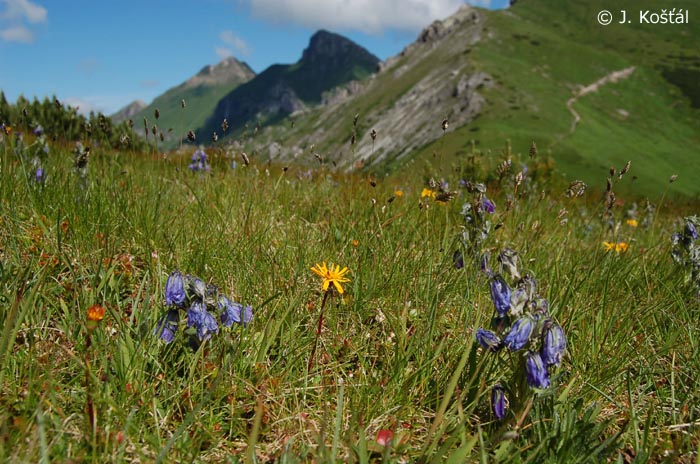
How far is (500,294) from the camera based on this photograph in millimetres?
2182

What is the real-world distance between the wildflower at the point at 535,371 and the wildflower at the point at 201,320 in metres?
1.48

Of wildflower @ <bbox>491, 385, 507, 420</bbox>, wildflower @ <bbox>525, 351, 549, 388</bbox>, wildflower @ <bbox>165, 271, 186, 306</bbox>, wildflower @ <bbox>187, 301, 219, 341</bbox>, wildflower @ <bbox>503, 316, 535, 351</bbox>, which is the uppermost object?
wildflower @ <bbox>165, 271, 186, 306</bbox>

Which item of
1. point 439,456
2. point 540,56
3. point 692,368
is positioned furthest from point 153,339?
point 540,56

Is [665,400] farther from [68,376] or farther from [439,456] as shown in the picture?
[68,376]

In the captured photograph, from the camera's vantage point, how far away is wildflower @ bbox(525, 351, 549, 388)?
202 centimetres

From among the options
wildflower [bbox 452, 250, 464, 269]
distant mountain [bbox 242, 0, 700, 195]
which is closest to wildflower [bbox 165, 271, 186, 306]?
wildflower [bbox 452, 250, 464, 269]

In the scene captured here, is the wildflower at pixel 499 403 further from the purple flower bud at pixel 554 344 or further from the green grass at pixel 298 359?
the purple flower bud at pixel 554 344

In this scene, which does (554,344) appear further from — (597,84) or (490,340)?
(597,84)

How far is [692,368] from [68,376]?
11.7 feet

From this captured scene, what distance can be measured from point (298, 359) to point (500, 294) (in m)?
1.17

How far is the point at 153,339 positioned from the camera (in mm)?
2432

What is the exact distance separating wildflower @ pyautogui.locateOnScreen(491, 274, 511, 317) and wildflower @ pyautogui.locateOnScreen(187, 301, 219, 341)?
137 cm

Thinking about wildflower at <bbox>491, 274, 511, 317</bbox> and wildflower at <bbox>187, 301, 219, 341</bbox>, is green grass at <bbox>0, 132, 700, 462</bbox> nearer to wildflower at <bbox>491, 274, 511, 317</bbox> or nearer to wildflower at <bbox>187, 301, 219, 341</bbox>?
wildflower at <bbox>187, 301, 219, 341</bbox>

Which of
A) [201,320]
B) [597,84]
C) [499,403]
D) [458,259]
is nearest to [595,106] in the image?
[597,84]
